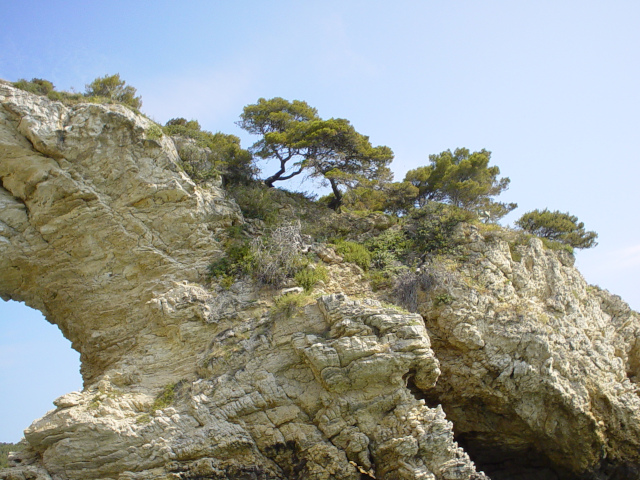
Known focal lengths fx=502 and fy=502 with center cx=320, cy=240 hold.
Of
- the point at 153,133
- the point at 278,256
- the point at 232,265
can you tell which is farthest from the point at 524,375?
the point at 153,133

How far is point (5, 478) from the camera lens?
10.6 m

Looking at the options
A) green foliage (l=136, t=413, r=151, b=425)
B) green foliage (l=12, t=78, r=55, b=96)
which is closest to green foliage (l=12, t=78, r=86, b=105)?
green foliage (l=12, t=78, r=55, b=96)

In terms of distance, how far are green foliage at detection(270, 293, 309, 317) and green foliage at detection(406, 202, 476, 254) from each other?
17.6ft

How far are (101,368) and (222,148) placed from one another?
858 centimetres

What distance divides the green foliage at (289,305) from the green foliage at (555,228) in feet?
38.8

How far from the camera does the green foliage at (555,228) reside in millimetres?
20594

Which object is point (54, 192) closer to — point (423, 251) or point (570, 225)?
point (423, 251)

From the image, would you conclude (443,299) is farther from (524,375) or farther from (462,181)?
(462,181)

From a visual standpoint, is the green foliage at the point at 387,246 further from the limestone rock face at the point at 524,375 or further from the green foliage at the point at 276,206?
the green foliage at the point at 276,206

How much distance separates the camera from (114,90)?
17484 mm

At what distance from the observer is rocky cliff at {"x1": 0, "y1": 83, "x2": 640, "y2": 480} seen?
11086 mm

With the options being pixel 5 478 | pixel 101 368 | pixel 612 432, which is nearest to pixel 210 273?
pixel 101 368

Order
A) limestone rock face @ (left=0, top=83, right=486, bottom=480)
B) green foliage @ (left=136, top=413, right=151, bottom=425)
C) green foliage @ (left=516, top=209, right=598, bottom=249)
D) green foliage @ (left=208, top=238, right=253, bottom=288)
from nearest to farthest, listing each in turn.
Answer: limestone rock face @ (left=0, top=83, right=486, bottom=480) < green foliage @ (left=136, top=413, right=151, bottom=425) < green foliage @ (left=208, top=238, right=253, bottom=288) < green foliage @ (left=516, top=209, right=598, bottom=249)

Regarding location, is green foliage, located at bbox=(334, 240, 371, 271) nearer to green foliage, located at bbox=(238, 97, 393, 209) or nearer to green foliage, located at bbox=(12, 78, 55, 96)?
green foliage, located at bbox=(238, 97, 393, 209)
